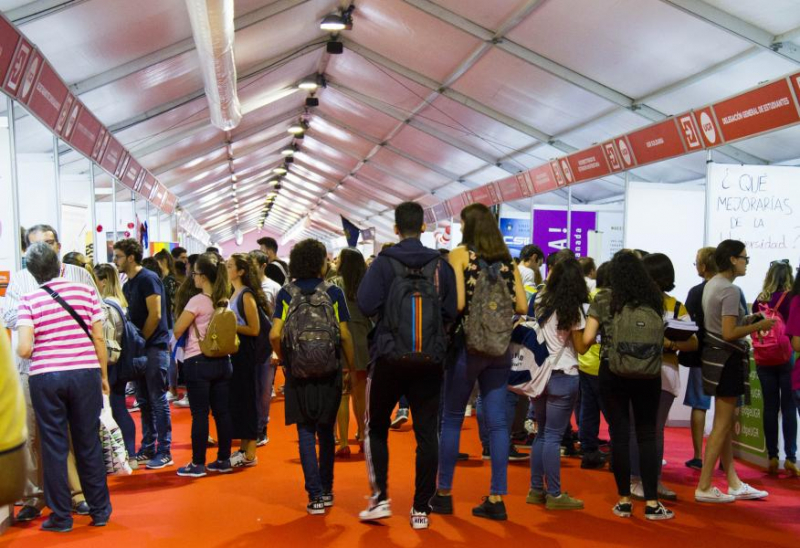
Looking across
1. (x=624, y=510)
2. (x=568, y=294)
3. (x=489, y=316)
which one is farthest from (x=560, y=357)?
(x=624, y=510)

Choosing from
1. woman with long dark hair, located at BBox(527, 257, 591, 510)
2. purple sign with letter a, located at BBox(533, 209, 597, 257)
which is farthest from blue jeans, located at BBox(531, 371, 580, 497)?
purple sign with letter a, located at BBox(533, 209, 597, 257)

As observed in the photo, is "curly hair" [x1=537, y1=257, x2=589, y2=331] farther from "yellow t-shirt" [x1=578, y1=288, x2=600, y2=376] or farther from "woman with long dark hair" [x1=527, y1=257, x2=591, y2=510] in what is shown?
"yellow t-shirt" [x1=578, y1=288, x2=600, y2=376]

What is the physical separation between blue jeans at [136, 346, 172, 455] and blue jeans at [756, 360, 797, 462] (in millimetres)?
4081

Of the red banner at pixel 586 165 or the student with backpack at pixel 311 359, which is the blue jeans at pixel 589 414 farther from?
the red banner at pixel 586 165

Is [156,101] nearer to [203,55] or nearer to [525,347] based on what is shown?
[203,55]

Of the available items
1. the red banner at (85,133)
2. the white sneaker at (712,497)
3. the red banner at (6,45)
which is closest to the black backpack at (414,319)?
the white sneaker at (712,497)

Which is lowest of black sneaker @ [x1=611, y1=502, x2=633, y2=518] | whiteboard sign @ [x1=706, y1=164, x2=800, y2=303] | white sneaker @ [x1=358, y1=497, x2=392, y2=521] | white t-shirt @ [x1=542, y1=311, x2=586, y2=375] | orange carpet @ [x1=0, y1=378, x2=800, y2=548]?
orange carpet @ [x1=0, y1=378, x2=800, y2=548]

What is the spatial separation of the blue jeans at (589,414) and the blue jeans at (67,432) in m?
3.18

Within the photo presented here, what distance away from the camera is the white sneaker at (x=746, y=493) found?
4.93 m

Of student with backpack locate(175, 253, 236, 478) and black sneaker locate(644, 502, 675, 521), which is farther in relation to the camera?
student with backpack locate(175, 253, 236, 478)

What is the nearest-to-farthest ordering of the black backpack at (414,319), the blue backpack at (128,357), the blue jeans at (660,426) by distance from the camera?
the black backpack at (414,319) → the blue jeans at (660,426) → the blue backpack at (128,357)

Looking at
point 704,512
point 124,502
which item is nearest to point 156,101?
point 124,502

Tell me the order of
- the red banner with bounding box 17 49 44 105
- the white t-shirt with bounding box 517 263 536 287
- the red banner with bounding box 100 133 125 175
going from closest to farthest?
the red banner with bounding box 17 49 44 105
the white t-shirt with bounding box 517 263 536 287
the red banner with bounding box 100 133 125 175

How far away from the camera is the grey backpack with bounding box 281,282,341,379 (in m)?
4.30
